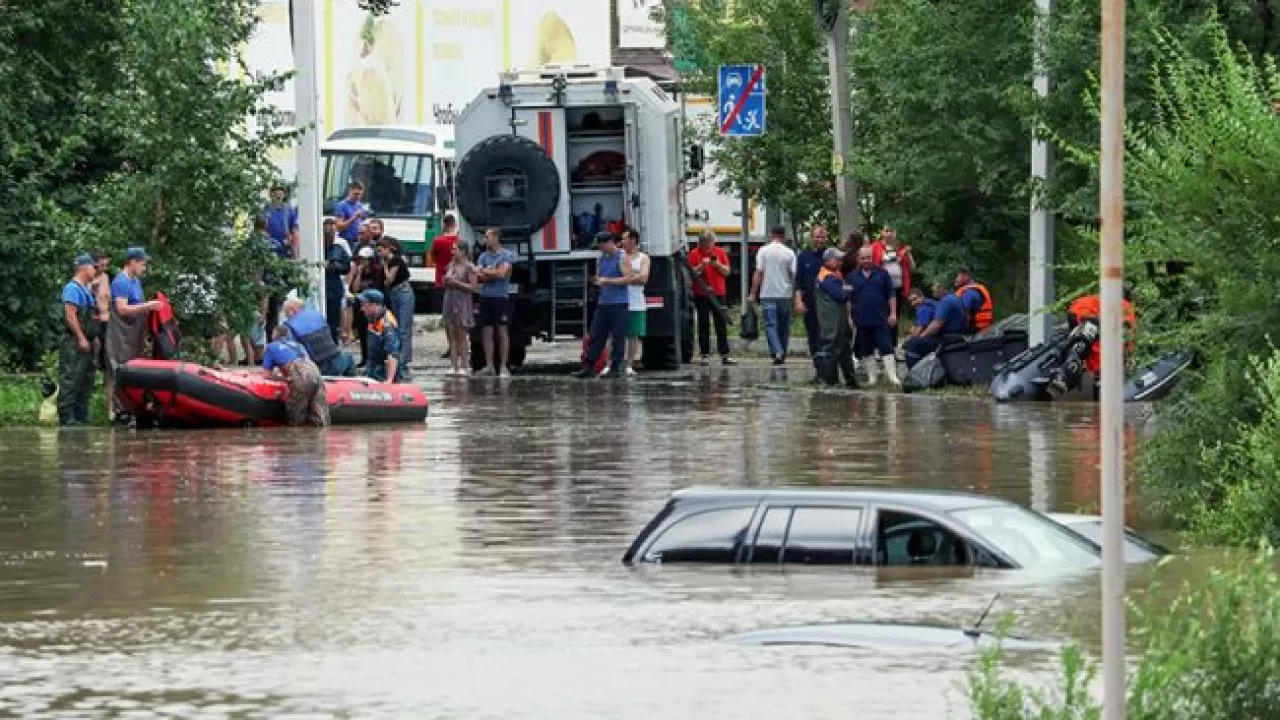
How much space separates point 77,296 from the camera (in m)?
28.1

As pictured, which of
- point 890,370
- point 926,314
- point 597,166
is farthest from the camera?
point 597,166

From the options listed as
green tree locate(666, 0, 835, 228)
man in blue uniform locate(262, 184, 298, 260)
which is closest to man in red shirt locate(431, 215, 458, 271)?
man in blue uniform locate(262, 184, 298, 260)

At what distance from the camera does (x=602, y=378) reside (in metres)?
35.5

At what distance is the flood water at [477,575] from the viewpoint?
1309 cm

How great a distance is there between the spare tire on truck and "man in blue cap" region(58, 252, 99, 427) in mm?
8993

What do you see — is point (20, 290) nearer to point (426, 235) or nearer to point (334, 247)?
point (334, 247)

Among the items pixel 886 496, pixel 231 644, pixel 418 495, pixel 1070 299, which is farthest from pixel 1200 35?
pixel 231 644

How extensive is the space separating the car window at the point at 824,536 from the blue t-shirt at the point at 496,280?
1967cm

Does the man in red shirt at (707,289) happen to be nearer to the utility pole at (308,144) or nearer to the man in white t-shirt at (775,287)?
the man in white t-shirt at (775,287)

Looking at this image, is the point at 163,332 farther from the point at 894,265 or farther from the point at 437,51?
the point at 437,51

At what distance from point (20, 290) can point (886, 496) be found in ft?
64.2

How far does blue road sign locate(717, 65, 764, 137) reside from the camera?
129ft

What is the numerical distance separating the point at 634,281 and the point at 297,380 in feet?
26.4

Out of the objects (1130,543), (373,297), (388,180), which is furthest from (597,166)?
(1130,543)
